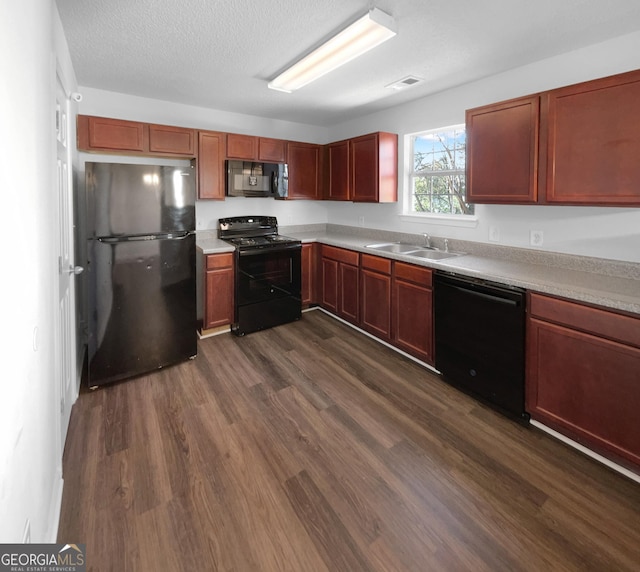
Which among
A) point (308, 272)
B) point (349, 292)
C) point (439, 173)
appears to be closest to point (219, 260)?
point (308, 272)

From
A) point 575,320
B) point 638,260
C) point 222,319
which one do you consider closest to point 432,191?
point 638,260

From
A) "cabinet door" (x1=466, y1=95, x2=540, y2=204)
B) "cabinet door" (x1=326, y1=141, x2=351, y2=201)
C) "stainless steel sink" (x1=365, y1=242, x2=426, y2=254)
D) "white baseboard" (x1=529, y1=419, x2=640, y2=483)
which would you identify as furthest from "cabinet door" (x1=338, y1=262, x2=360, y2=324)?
"white baseboard" (x1=529, y1=419, x2=640, y2=483)

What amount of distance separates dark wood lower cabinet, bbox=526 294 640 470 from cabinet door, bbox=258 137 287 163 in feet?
10.5

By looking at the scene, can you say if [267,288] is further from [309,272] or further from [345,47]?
[345,47]

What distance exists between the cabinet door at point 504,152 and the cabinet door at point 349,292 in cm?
147

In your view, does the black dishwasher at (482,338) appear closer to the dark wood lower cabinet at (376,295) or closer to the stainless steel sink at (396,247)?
the dark wood lower cabinet at (376,295)

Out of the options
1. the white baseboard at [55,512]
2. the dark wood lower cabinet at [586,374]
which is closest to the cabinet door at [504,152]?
the dark wood lower cabinet at [586,374]

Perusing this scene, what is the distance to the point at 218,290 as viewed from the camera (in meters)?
3.72

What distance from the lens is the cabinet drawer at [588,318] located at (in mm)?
1800

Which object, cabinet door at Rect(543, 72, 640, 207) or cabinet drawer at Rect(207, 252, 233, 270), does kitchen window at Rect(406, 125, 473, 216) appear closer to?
cabinet door at Rect(543, 72, 640, 207)

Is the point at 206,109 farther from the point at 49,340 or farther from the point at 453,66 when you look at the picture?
the point at 49,340

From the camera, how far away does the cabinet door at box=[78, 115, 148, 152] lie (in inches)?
123

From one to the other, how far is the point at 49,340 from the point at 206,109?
331 centimetres

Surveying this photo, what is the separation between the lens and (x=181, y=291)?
311 centimetres
